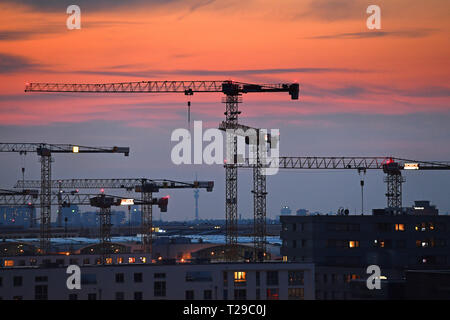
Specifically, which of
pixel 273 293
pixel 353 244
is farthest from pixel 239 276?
pixel 353 244

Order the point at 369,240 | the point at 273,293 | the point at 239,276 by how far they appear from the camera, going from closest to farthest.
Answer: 1. the point at 273,293
2. the point at 239,276
3. the point at 369,240

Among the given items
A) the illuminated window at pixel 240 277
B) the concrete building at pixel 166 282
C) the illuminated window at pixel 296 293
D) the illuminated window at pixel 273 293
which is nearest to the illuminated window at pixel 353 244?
the concrete building at pixel 166 282

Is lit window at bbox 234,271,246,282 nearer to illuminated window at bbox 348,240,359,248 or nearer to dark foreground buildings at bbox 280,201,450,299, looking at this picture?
dark foreground buildings at bbox 280,201,450,299

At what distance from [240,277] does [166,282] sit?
23.7 ft

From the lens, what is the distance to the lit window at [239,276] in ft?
229

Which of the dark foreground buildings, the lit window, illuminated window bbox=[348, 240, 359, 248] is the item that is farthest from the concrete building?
illuminated window bbox=[348, 240, 359, 248]

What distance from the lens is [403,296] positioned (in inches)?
2333

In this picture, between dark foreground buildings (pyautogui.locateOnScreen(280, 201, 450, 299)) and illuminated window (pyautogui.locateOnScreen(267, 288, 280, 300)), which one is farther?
dark foreground buildings (pyautogui.locateOnScreen(280, 201, 450, 299))

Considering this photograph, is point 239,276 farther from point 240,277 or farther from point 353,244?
point 353,244

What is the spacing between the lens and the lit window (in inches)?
2753

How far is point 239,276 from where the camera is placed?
2758 inches
